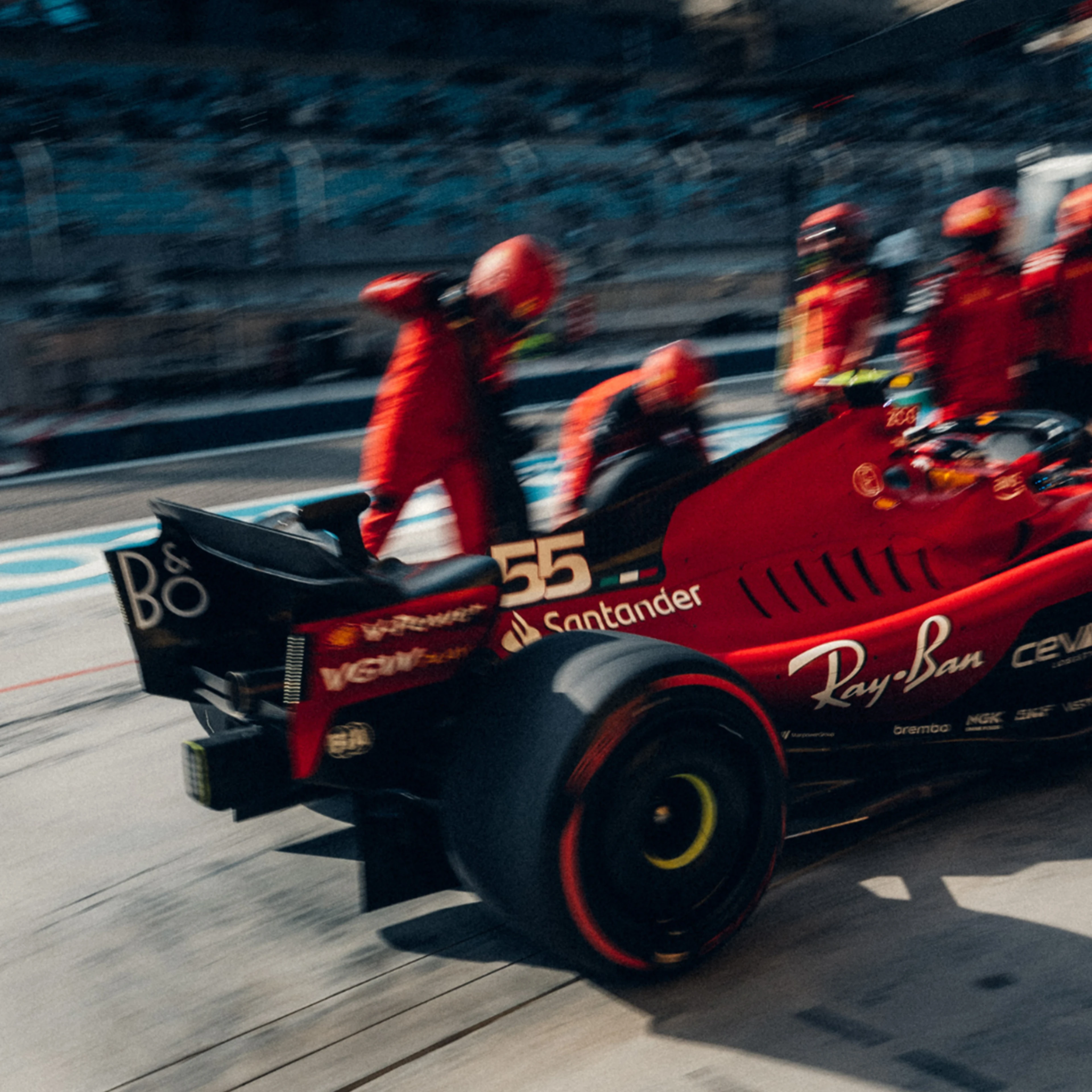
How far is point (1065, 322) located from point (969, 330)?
79 centimetres

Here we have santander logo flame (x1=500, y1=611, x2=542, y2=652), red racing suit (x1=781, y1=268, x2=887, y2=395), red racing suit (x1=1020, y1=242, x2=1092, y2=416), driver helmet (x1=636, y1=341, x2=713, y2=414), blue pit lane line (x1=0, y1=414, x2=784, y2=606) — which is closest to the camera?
santander logo flame (x1=500, y1=611, x2=542, y2=652)

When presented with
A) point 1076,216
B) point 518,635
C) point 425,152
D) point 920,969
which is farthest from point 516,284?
point 425,152

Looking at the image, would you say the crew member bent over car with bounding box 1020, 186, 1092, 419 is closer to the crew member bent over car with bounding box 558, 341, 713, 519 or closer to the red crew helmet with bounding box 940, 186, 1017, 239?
the red crew helmet with bounding box 940, 186, 1017, 239

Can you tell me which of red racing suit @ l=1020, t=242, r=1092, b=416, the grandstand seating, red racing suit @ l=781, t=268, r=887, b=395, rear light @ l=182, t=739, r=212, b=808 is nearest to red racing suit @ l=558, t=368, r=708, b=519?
red racing suit @ l=781, t=268, r=887, b=395

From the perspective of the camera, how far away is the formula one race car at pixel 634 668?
7.72 ft

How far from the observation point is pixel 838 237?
230 inches

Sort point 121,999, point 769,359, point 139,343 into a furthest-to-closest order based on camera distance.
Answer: point 769,359 < point 139,343 < point 121,999

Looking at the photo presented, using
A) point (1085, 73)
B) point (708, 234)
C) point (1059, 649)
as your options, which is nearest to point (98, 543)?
point (1059, 649)

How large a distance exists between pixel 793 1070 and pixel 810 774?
81 cm

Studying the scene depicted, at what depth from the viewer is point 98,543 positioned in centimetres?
773

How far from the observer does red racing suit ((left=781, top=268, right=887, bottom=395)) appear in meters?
5.61

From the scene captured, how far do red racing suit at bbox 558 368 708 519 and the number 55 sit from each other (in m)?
1.11

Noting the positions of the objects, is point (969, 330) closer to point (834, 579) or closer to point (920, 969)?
point (834, 579)

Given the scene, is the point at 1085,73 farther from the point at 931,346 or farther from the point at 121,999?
the point at 121,999
